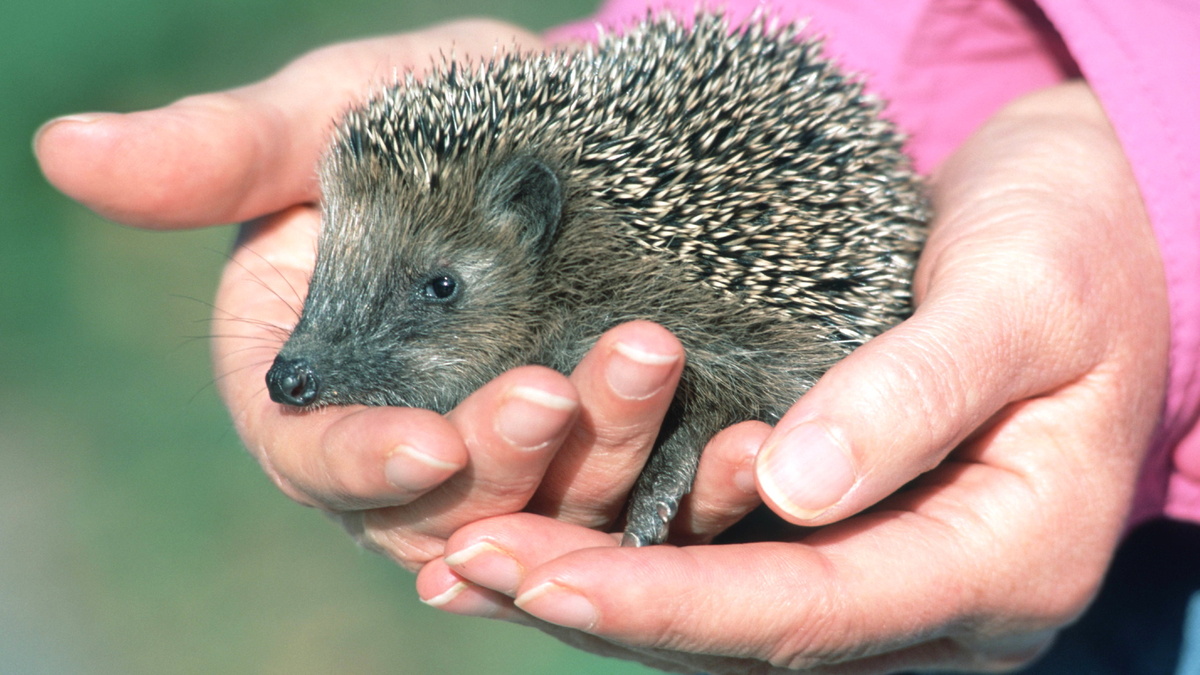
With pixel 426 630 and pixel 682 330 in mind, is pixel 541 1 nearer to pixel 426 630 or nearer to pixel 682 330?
pixel 426 630

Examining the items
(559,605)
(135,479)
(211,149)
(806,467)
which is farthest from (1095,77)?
(135,479)

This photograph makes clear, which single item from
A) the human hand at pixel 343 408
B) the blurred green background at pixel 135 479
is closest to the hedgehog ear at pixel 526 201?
the human hand at pixel 343 408

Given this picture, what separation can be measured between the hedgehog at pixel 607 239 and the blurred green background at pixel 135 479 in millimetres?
2677

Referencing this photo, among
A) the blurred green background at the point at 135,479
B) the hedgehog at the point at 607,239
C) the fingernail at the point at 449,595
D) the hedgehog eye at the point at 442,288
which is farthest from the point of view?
the blurred green background at the point at 135,479

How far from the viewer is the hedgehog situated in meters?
2.34

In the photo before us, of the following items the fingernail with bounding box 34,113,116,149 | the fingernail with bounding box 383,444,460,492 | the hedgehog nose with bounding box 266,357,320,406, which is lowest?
the hedgehog nose with bounding box 266,357,320,406

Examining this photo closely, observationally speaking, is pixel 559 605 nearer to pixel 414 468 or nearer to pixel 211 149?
pixel 414 468

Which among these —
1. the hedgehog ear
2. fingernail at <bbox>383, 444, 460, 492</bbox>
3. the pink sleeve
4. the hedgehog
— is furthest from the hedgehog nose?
the pink sleeve

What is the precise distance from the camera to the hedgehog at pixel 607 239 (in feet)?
7.69

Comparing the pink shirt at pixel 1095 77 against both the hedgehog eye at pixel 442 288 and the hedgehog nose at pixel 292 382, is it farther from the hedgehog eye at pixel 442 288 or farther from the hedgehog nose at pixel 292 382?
the hedgehog nose at pixel 292 382

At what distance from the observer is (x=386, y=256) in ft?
7.99

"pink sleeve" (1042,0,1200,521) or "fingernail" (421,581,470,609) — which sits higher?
"pink sleeve" (1042,0,1200,521)

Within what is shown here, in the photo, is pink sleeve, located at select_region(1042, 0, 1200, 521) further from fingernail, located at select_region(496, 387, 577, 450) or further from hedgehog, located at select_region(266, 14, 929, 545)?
fingernail, located at select_region(496, 387, 577, 450)

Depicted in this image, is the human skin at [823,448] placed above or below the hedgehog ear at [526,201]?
below
